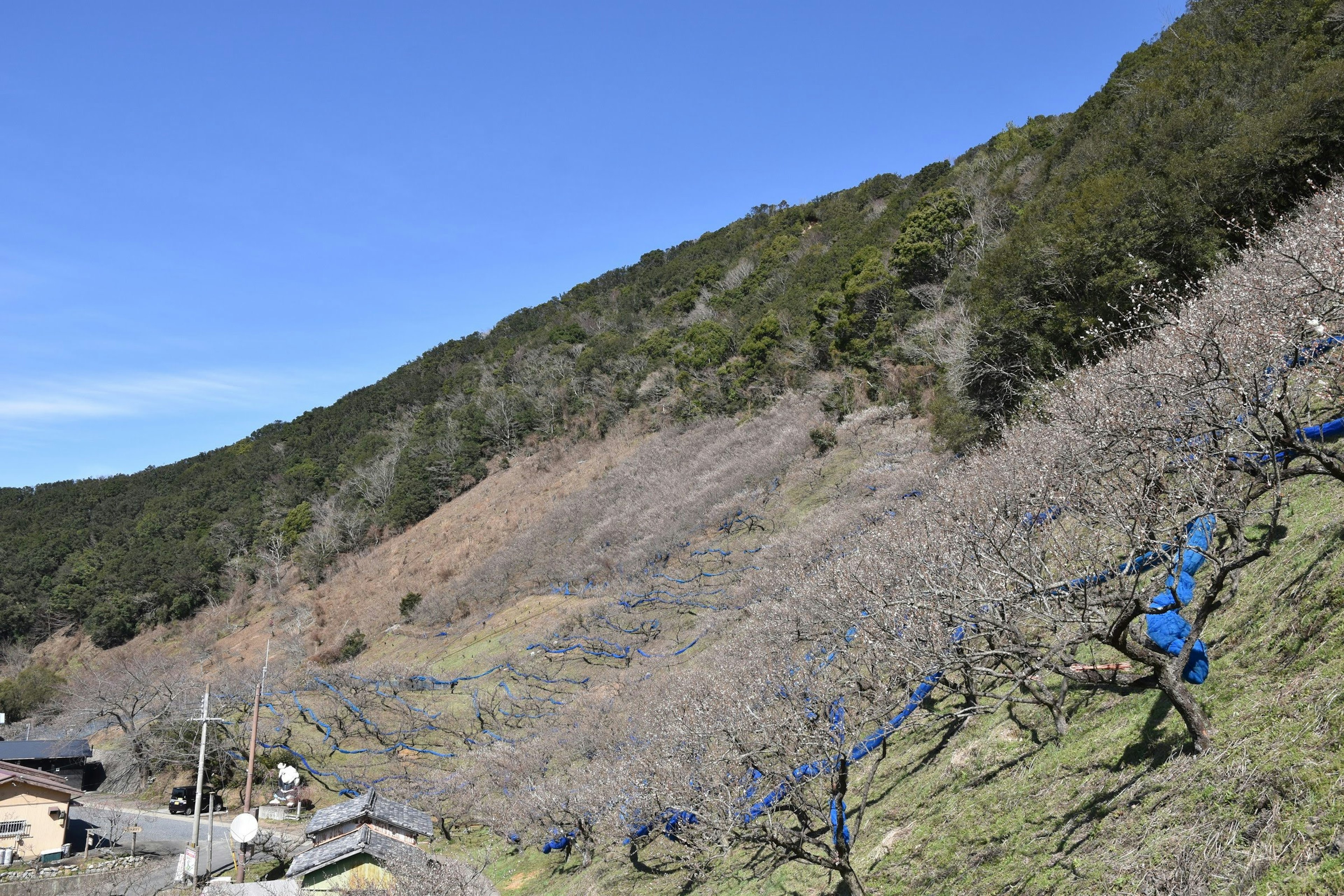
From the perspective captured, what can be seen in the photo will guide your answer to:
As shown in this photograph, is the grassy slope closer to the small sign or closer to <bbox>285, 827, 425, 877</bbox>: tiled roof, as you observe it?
<bbox>285, 827, 425, 877</bbox>: tiled roof

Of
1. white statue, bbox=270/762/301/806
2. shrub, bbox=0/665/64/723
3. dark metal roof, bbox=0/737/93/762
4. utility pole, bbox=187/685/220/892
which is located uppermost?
shrub, bbox=0/665/64/723

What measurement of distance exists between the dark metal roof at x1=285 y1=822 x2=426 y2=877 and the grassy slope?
781 cm

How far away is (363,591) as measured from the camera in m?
47.4

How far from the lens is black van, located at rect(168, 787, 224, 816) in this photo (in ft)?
90.7

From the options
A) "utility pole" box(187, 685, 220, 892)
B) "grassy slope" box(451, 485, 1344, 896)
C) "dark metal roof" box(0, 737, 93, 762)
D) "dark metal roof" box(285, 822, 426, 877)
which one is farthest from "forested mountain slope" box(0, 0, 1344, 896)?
"dark metal roof" box(285, 822, 426, 877)

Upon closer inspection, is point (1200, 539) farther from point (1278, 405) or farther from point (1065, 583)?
point (1065, 583)

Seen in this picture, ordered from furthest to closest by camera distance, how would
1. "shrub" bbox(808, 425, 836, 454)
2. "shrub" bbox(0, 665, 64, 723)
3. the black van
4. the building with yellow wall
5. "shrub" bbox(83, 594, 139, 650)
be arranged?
"shrub" bbox(83, 594, 139, 650), "shrub" bbox(0, 665, 64, 723), "shrub" bbox(808, 425, 836, 454), the black van, the building with yellow wall

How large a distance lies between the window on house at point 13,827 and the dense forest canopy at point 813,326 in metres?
29.4

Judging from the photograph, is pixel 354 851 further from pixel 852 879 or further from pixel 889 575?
pixel 889 575

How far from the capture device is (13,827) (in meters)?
25.3

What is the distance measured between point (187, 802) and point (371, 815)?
592 inches

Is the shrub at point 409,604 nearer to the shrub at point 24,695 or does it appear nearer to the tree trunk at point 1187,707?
the shrub at point 24,695

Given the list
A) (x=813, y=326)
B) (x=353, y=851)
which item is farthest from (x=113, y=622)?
(x=813, y=326)

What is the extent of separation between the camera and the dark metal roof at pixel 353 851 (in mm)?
17031
